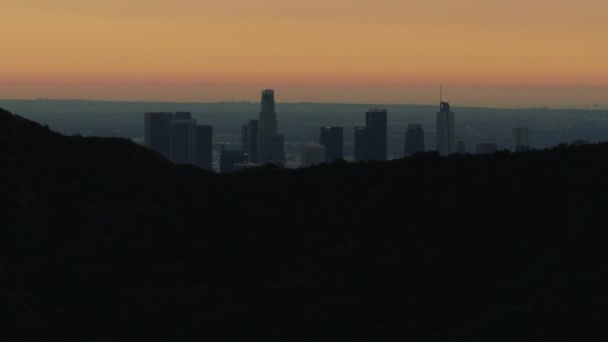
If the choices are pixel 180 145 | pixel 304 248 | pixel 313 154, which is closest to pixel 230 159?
pixel 180 145

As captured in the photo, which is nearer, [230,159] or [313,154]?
[313,154]

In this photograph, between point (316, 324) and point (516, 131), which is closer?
point (316, 324)

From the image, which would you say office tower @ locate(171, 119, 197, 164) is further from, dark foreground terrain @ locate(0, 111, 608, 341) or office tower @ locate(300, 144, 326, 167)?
dark foreground terrain @ locate(0, 111, 608, 341)

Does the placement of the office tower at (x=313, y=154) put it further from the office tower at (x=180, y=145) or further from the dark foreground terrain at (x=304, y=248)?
the dark foreground terrain at (x=304, y=248)

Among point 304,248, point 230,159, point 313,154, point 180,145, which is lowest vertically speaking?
point 230,159

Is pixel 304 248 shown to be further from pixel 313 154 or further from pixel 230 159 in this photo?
pixel 230 159

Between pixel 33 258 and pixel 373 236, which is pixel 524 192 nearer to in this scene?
pixel 373 236

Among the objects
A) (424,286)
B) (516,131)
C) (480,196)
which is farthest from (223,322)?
(516,131)

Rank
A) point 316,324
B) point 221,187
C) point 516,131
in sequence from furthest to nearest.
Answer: point 516,131 < point 221,187 < point 316,324

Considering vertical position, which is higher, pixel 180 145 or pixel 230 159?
pixel 180 145
